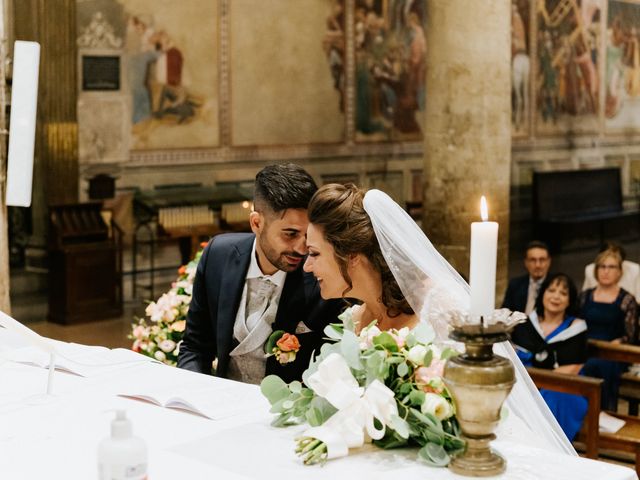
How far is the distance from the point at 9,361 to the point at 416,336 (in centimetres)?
168

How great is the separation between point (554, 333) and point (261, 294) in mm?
3232

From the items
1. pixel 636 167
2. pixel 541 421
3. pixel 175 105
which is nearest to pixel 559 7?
pixel 636 167

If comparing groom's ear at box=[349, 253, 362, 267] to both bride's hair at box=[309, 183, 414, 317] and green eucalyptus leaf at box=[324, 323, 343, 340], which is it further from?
green eucalyptus leaf at box=[324, 323, 343, 340]

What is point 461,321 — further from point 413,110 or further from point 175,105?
point 413,110

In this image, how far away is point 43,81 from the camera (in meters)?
11.9

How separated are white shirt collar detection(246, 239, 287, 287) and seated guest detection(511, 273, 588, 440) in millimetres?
3114

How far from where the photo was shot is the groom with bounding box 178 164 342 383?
3.96 meters

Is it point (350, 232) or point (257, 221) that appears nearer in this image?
point (350, 232)

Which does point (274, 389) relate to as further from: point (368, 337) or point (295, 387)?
point (368, 337)

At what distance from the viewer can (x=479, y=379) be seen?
7.52ft

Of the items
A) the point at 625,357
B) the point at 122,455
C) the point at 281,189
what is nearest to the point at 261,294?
the point at 281,189

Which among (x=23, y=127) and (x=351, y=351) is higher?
(x=23, y=127)

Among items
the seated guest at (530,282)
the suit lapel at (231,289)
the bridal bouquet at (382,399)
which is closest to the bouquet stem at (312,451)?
the bridal bouquet at (382,399)

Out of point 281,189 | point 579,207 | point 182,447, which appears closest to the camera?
point 182,447
